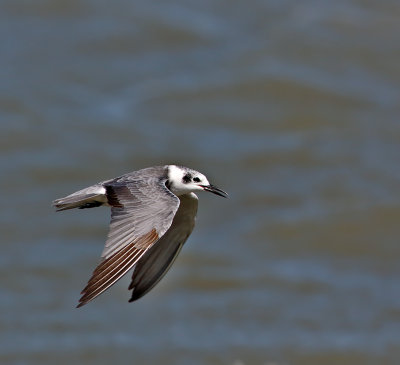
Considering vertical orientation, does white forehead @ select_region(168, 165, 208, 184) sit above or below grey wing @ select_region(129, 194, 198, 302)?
above

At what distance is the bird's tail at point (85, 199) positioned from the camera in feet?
28.8

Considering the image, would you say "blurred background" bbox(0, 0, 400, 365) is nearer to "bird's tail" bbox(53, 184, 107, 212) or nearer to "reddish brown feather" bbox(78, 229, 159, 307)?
"bird's tail" bbox(53, 184, 107, 212)

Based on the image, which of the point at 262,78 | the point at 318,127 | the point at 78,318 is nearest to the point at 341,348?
the point at 78,318

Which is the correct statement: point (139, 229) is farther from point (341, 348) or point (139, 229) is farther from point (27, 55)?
point (27, 55)

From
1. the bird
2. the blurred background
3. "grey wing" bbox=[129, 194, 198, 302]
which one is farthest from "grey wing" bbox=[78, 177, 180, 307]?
the blurred background

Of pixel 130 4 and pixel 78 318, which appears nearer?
pixel 78 318

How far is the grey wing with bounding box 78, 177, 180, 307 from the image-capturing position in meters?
7.26

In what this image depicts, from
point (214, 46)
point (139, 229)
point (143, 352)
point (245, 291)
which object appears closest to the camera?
point (139, 229)

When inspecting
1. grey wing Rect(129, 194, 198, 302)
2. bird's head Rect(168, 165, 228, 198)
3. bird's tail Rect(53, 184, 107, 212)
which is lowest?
grey wing Rect(129, 194, 198, 302)

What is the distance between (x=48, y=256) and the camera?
18.0 m

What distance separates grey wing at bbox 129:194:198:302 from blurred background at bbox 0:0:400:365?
633cm

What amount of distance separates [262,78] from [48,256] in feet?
20.8

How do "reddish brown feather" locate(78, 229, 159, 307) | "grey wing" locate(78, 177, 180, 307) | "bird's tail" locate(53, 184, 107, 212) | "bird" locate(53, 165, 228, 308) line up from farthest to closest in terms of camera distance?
"bird's tail" locate(53, 184, 107, 212) < "bird" locate(53, 165, 228, 308) < "grey wing" locate(78, 177, 180, 307) < "reddish brown feather" locate(78, 229, 159, 307)

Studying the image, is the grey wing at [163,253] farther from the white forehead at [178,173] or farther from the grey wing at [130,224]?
the grey wing at [130,224]
